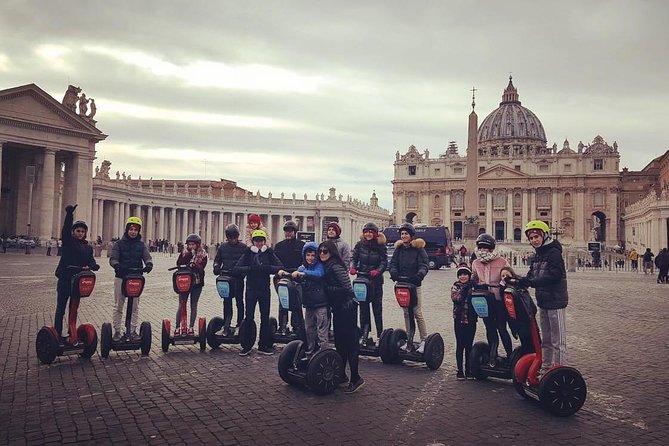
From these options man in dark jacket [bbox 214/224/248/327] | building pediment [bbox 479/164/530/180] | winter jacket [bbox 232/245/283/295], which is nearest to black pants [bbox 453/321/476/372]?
winter jacket [bbox 232/245/283/295]

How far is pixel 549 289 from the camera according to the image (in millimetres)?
6785

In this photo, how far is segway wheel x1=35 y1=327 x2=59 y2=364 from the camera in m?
8.26

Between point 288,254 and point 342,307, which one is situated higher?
point 288,254

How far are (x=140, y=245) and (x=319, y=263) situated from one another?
3.62 meters

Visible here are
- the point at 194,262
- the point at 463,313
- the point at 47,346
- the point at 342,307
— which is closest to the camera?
the point at 342,307

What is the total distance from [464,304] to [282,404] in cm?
301

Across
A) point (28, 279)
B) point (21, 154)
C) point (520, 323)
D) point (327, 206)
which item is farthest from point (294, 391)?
point (327, 206)

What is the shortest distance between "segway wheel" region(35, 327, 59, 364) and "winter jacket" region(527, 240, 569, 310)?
6.79 metres

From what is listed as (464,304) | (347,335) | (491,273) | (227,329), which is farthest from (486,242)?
(227,329)

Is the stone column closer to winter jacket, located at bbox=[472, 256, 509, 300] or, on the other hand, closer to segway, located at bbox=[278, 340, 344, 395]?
segway, located at bbox=[278, 340, 344, 395]

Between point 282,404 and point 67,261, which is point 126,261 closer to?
point 67,261

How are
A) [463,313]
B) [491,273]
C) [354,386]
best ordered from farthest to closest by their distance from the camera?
[463,313], [491,273], [354,386]

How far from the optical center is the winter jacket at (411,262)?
8.79 meters

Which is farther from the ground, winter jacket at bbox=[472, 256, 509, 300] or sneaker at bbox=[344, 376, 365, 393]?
winter jacket at bbox=[472, 256, 509, 300]
